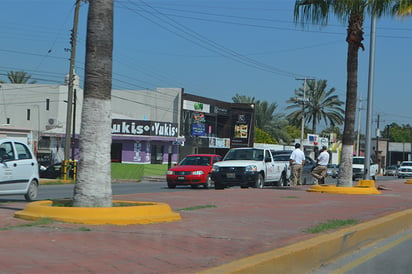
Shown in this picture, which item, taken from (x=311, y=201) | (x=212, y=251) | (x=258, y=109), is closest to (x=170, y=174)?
(x=311, y=201)

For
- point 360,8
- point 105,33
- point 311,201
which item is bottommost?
point 311,201

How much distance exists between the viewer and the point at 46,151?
5516cm

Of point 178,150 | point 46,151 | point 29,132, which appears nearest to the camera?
point 29,132

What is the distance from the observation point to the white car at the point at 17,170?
1564cm

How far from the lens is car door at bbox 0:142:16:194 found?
15547 mm

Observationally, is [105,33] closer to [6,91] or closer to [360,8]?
[360,8]

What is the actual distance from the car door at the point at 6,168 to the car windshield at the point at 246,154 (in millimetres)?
12071

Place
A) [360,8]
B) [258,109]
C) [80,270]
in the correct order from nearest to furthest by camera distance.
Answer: [80,270], [360,8], [258,109]

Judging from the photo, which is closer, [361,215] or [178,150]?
[361,215]

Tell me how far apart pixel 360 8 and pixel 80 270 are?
674 inches

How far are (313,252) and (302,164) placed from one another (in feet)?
62.7

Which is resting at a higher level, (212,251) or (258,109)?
(258,109)

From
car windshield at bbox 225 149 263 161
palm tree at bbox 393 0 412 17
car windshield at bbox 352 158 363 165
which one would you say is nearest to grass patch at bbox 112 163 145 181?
car windshield at bbox 225 149 263 161

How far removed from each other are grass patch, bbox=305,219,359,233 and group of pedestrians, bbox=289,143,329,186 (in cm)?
1390
